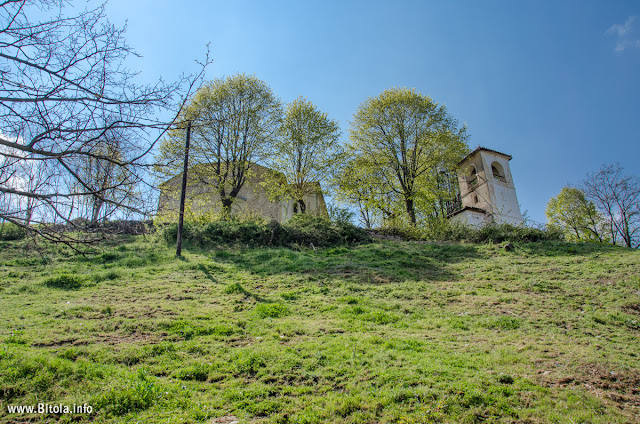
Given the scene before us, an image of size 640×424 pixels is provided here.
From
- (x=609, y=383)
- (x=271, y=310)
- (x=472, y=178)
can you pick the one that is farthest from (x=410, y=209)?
(x=609, y=383)

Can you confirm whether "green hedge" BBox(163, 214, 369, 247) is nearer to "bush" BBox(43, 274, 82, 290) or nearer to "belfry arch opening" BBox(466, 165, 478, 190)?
"bush" BBox(43, 274, 82, 290)

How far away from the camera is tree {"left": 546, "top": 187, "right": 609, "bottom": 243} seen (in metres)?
25.2

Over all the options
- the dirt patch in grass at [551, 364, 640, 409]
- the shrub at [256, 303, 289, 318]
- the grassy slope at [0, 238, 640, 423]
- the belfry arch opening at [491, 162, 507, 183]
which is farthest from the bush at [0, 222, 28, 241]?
the belfry arch opening at [491, 162, 507, 183]

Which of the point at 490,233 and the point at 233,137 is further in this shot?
the point at 233,137

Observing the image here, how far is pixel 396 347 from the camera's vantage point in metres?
6.10

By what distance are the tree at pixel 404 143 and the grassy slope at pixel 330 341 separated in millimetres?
12354

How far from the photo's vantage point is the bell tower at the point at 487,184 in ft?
88.0

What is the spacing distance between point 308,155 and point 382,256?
1097 centimetres

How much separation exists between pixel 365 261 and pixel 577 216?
871 inches

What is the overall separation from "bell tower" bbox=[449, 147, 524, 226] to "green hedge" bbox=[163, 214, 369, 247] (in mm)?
11885

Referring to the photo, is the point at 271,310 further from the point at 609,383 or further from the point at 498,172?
the point at 498,172

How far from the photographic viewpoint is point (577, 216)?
88.8ft

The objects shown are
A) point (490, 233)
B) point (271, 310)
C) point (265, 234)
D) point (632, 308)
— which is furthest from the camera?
point (265, 234)

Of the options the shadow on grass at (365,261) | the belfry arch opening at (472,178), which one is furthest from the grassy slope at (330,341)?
the belfry arch opening at (472,178)
